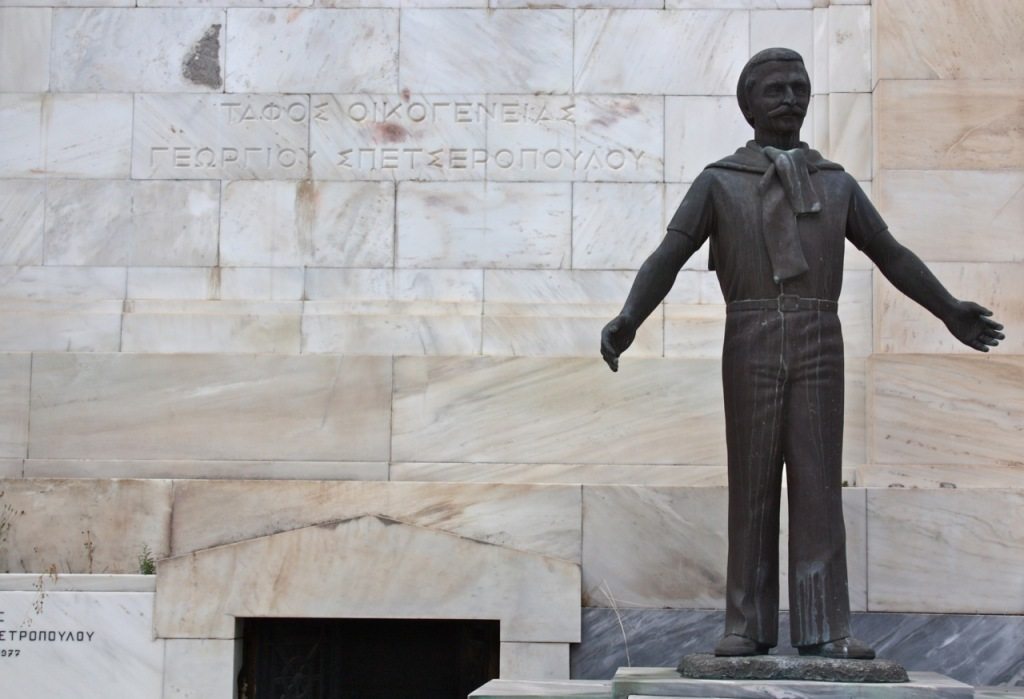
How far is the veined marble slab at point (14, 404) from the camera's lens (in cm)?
1146

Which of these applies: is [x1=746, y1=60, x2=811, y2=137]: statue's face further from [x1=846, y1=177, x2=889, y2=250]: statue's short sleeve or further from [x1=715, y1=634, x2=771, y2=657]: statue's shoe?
[x1=715, y1=634, x2=771, y2=657]: statue's shoe

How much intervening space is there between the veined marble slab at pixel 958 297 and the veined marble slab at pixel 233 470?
3.65 meters

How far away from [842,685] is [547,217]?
5422mm

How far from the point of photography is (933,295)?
8.27m

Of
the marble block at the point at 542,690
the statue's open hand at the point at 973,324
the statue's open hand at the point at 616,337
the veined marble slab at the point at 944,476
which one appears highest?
the statue's open hand at the point at 973,324

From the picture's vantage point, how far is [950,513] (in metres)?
10.3

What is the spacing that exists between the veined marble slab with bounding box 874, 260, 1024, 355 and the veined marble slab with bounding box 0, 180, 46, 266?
242 inches

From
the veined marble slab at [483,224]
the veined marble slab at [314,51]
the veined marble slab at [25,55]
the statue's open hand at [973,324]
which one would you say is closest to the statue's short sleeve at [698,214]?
the statue's open hand at [973,324]

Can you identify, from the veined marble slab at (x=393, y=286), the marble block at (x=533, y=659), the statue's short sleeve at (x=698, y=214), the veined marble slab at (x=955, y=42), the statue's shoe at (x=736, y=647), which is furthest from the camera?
the veined marble slab at (x=393, y=286)

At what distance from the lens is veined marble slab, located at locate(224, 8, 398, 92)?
40.2 ft

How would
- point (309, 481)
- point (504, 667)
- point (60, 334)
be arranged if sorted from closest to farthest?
point (504, 667) < point (309, 481) < point (60, 334)

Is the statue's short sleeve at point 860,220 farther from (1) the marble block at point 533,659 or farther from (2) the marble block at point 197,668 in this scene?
(2) the marble block at point 197,668

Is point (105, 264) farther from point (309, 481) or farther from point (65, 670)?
point (65, 670)

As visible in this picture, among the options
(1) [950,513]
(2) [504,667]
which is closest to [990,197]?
(1) [950,513]
